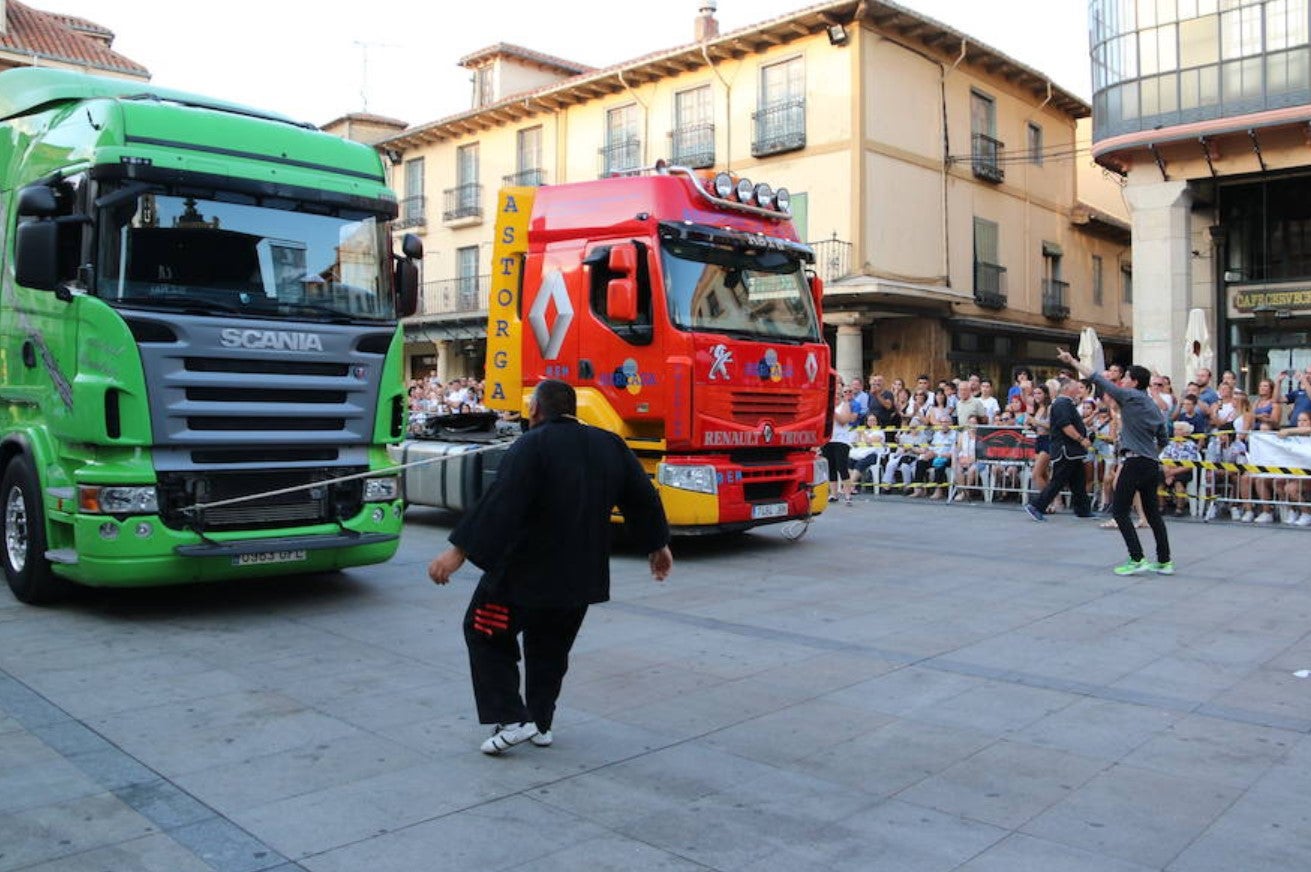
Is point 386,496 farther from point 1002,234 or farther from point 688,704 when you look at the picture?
point 1002,234

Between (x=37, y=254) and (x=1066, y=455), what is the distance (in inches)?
465

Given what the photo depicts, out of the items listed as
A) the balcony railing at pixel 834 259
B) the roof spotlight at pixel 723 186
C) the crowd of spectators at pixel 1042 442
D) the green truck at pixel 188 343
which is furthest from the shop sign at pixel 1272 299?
the green truck at pixel 188 343

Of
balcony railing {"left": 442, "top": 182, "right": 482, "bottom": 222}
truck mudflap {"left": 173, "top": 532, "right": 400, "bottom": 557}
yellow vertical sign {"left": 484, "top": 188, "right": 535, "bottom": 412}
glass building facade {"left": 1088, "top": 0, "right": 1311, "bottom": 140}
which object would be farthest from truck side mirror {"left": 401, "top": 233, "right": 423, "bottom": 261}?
balcony railing {"left": 442, "top": 182, "right": 482, "bottom": 222}

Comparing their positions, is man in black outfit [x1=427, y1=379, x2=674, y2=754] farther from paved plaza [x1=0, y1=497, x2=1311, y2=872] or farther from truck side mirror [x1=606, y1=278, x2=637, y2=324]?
truck side mirror [x1=606, y1=278, x2=637, y2=324]

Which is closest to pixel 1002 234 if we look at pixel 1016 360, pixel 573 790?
pixel 1016 360

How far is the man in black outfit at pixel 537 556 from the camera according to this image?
15.4ft

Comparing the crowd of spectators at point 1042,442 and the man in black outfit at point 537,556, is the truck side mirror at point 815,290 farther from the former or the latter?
the man in black outfit at point 537,556

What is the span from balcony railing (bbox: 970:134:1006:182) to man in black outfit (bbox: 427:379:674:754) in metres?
25.1

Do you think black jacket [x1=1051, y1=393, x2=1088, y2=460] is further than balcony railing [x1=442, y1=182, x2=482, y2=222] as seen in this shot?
No

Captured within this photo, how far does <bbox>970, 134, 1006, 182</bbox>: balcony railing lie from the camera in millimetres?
27688

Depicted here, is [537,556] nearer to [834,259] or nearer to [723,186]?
[723,186]

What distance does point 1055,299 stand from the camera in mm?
31156

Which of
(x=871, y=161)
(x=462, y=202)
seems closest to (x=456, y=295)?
(x=462, y=202)

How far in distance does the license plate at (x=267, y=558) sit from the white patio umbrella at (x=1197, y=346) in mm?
15406
